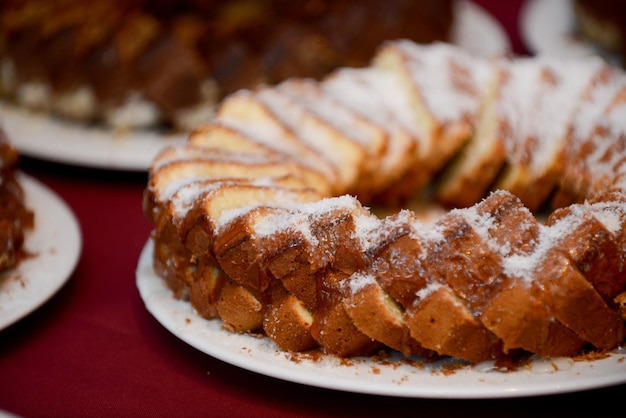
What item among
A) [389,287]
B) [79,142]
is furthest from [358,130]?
[79,142]

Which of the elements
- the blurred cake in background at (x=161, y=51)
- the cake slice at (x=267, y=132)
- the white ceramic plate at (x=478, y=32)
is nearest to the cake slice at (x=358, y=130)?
the cake slice at (x=267, y=132)

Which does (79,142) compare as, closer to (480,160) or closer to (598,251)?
(480,160)

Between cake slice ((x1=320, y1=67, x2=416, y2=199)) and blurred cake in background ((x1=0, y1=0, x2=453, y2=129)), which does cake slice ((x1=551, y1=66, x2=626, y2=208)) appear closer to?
cake slice ((x1=320, y1=67, x2=416, y2=199))

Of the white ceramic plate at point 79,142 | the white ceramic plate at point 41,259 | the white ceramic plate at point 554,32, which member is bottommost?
the white ceramic plate at point 79,142

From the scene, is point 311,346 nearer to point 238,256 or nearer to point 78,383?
point 238,256

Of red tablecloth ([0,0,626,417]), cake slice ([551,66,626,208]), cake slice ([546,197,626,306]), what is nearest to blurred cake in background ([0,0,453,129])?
red tablecloth ([0,0,626,417])

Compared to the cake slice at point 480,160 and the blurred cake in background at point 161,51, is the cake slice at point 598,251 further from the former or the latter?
the blurred cake in background at point 161,51

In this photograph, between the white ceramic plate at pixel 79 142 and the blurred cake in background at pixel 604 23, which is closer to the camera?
the white ceramic plate at pixel 79 142
